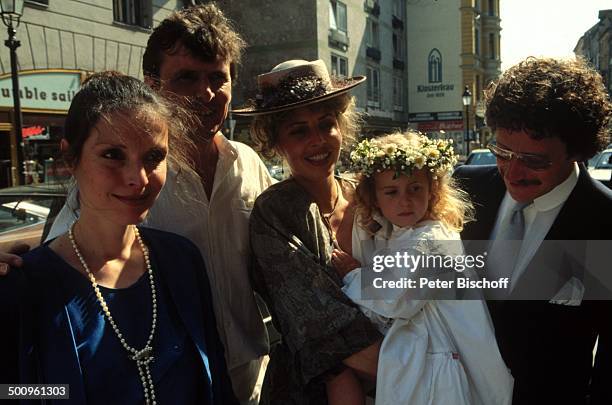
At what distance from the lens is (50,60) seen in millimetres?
→ 11633

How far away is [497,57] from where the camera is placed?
45.4 m

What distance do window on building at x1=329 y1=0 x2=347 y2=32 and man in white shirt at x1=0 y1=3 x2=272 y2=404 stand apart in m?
25.3

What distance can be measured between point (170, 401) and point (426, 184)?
57.8 inches

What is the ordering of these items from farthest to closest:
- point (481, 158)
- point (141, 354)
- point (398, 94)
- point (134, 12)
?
point (398, 94) → point (134, 12) → point (481, 158) → point (141, 354)

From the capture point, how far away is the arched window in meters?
38.6

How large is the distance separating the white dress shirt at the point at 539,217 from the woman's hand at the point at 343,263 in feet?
2.07

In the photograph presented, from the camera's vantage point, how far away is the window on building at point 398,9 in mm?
36312

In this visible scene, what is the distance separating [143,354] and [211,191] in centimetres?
92

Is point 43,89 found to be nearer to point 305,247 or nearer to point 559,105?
point 305,247

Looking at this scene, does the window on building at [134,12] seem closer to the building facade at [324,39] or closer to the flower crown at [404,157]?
the building facade at [324,39]

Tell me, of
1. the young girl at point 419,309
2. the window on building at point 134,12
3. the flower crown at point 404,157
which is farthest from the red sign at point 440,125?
the young girl at point 419,309

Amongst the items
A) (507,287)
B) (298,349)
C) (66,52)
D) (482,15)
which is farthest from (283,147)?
(482,15)

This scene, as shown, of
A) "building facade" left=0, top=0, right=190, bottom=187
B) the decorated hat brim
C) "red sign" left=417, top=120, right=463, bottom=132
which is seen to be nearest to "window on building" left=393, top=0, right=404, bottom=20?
"red sign" left=417, top=120, right=463, bottom=132

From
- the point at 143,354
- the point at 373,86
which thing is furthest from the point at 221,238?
the point at 373,86
